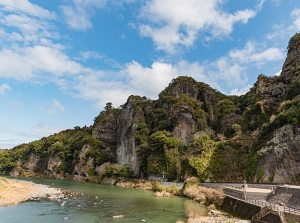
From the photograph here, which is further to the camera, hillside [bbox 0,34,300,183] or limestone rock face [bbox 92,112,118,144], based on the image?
limestone rock face [bbox 92,112,118,144]

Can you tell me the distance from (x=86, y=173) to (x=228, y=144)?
48673mm

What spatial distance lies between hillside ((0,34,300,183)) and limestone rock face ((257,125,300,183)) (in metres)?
0.14

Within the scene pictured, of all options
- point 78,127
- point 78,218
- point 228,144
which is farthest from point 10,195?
point 78,127

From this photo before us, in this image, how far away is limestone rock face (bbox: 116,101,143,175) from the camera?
82.9m

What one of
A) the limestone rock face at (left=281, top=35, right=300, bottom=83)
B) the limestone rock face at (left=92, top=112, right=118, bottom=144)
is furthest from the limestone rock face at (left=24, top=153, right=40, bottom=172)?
the limestone rock face at (left=281, top=35, right=300, bottom=83)

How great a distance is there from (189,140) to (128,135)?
2039cm

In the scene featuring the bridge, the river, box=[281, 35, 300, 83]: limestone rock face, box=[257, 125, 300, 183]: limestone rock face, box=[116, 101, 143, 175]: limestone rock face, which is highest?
box=[281, 35, 300, 83]: limestone rock face

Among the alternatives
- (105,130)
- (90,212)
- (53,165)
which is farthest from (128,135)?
(90,212)

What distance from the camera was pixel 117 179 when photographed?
7706 cm

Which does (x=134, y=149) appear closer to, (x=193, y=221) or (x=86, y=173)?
(x=86, y=173)

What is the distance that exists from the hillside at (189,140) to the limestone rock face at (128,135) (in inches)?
10.7

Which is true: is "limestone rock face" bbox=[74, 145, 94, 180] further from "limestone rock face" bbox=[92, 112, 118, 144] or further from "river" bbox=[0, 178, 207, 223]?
"river" bbox=[0, 178, 207, 223]

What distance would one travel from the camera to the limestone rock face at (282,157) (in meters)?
40.2

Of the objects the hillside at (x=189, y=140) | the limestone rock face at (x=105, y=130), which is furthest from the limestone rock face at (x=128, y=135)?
the limestone rock face at (x=105, y=130)
